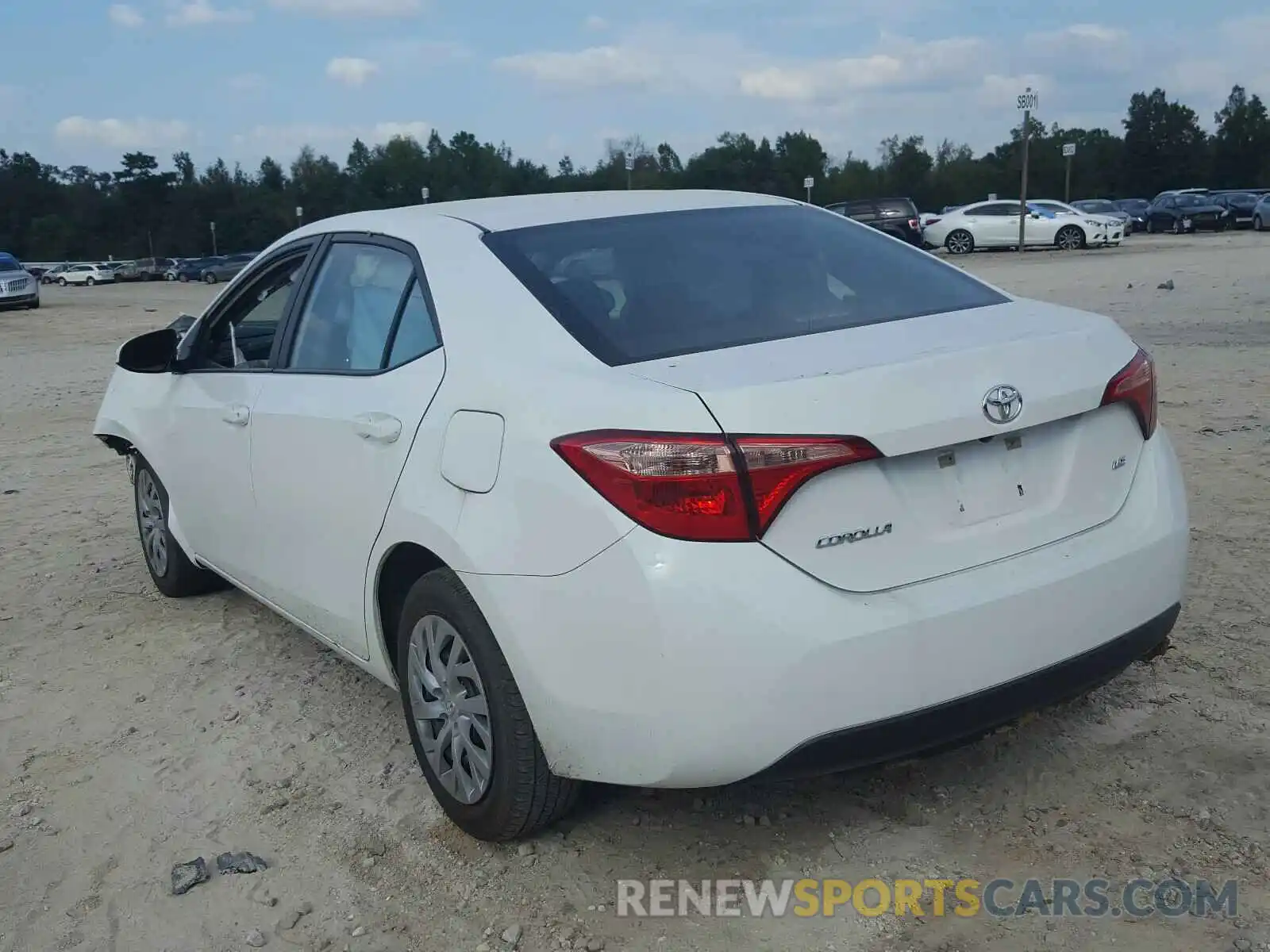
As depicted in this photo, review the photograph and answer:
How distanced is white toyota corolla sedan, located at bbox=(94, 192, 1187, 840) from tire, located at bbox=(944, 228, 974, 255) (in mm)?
32379

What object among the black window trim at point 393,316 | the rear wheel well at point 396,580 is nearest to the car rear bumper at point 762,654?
the rear wheel well at point 396,580

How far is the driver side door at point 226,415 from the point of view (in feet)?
13.4

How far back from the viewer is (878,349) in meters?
2.74

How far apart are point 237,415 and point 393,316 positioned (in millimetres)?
914

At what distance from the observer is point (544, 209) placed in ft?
12.0

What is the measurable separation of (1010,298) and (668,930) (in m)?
1.93

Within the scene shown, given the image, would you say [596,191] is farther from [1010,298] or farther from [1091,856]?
[1091,856]

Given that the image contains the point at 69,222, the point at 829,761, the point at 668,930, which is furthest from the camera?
the point at 69,222

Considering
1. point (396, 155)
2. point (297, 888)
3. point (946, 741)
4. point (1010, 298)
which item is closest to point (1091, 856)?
point (946, 741)

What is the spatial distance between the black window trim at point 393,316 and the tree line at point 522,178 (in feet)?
255

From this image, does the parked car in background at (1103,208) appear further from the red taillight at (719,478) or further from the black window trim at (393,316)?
the red taillight at (719,478)

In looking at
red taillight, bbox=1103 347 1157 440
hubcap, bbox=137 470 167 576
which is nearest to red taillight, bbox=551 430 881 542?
red taillight, bbox=1103 347 1157 440

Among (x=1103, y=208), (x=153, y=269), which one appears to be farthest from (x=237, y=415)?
(x=153, y=269)

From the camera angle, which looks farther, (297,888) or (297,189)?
(297,189)
